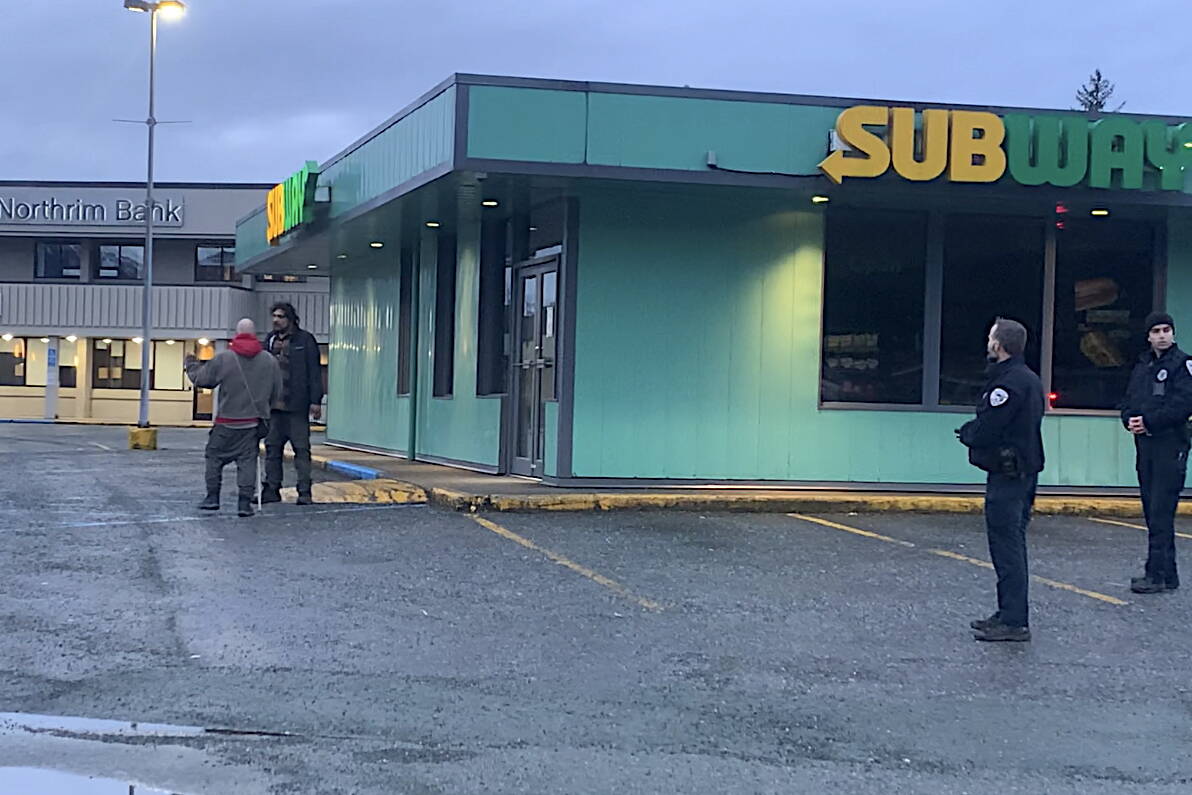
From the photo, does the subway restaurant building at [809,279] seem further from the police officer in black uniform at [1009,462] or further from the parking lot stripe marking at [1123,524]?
the police officer in black uniform at [1009,462]

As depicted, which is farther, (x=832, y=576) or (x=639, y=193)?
(x=639, y=193)

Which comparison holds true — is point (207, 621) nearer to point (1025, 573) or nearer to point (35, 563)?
point (35, 563)

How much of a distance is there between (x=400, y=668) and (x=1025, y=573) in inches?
137

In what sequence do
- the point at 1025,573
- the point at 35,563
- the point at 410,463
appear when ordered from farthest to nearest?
1. the point at 410,463
2. the point at 35,563
3. the point at 1025,573

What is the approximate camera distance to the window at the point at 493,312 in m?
16.2

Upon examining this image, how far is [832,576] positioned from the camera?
370 inches

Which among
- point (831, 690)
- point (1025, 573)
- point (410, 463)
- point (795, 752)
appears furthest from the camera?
point (410, 463)

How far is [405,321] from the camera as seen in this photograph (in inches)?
762

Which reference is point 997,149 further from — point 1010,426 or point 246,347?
point 246,347

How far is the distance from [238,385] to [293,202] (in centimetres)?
630

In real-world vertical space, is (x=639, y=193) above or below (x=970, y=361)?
above

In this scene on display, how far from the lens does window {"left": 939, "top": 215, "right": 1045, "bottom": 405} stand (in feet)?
46.6

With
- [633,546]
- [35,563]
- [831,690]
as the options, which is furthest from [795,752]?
[35,563]

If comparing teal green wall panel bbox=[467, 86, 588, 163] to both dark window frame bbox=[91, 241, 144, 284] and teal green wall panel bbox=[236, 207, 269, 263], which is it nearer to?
teal green wall panel bbox=[236, 207, 269, 263]
